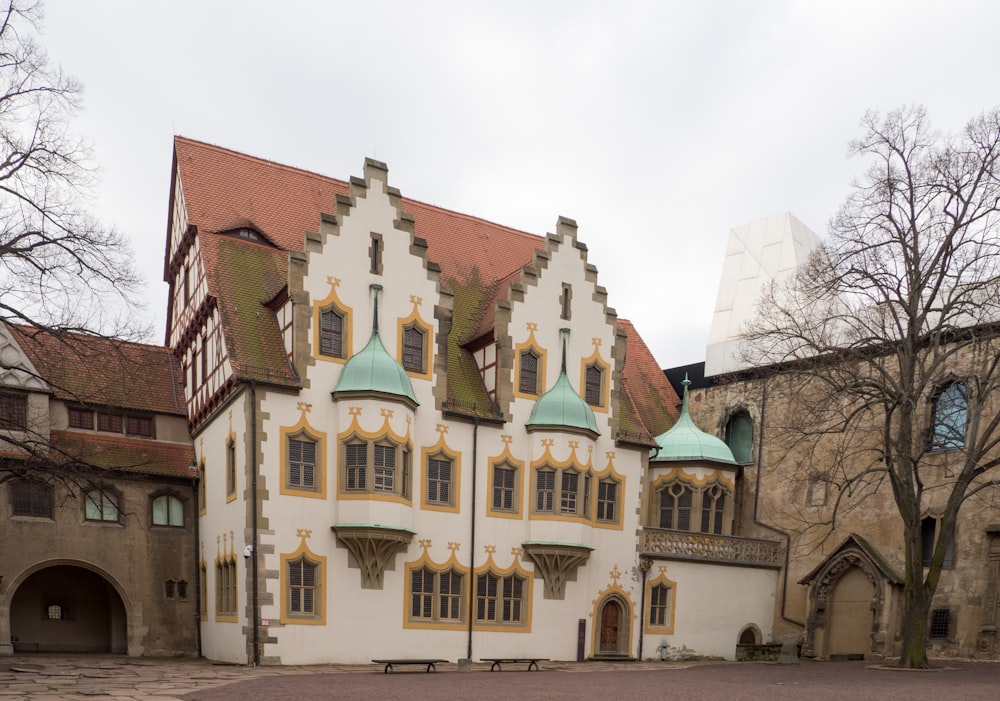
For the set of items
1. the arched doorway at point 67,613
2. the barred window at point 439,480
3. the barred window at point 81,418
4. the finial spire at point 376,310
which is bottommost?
the arched doorway at point 67,613

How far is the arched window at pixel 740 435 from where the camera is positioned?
120 ft

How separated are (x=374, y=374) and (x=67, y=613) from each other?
1374 centimetres

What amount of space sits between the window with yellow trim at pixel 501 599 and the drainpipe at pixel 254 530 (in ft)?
22.3

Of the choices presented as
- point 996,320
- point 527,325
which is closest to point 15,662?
point 527,325

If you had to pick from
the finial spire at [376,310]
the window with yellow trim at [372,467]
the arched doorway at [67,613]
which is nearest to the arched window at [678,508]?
the window with yellow trim at [372,467]

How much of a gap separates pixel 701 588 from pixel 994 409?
10.9 metres

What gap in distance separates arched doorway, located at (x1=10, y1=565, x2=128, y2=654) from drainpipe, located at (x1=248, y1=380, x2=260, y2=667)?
7711 millimetres

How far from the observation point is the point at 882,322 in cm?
2508

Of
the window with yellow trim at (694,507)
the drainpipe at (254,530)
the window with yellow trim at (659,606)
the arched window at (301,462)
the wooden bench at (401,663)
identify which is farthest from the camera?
the window with yellow trim at (694,507)

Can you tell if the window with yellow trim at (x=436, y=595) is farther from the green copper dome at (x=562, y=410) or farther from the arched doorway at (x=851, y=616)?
the arched doorway at (x=851, y=616)

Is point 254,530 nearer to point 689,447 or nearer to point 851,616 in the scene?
point 689,447

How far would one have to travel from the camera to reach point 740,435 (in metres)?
37.0

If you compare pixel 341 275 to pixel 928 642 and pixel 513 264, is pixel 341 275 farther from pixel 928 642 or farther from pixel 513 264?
pixel 928 642

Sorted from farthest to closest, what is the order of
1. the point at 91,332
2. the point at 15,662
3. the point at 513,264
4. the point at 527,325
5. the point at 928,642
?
the point at 513,264, the point at 527,325, the point at 928,642, the point at 15,662, the point at 91,332
